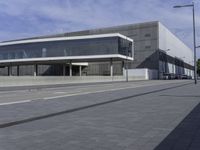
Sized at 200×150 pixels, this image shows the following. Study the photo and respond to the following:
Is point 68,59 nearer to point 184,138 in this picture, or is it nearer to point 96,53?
point 96,53

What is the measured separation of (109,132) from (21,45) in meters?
94.2

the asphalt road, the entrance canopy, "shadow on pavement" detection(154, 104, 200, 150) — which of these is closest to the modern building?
the entrance canopy

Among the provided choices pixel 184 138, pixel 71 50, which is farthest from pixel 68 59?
pixel 184 138

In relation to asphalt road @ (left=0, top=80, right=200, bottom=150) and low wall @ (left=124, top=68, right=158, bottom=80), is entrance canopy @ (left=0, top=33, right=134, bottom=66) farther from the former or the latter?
asphalt road @ (left=0, top=80, right=200, bottom=150)

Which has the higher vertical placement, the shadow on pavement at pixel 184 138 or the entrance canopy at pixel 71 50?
the entrance canopy at pixel 71 50

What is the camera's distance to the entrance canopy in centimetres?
8738

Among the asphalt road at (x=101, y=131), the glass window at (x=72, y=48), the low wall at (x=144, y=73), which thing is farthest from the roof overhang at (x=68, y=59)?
the asphalt road at (x=101, y=131)

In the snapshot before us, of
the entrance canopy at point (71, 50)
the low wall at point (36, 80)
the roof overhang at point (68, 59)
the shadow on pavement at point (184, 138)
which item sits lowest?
the shadow on pavement at point (184, 138)

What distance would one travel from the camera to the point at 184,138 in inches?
261

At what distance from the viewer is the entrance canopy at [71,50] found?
87375mm

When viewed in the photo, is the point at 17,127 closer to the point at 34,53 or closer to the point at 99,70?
the point at 34,53

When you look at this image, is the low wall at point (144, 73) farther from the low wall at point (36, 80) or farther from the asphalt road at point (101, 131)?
the asphalt road at point (101, 131)

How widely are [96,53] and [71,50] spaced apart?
7442mm

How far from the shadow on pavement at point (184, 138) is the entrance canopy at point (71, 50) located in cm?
7666
